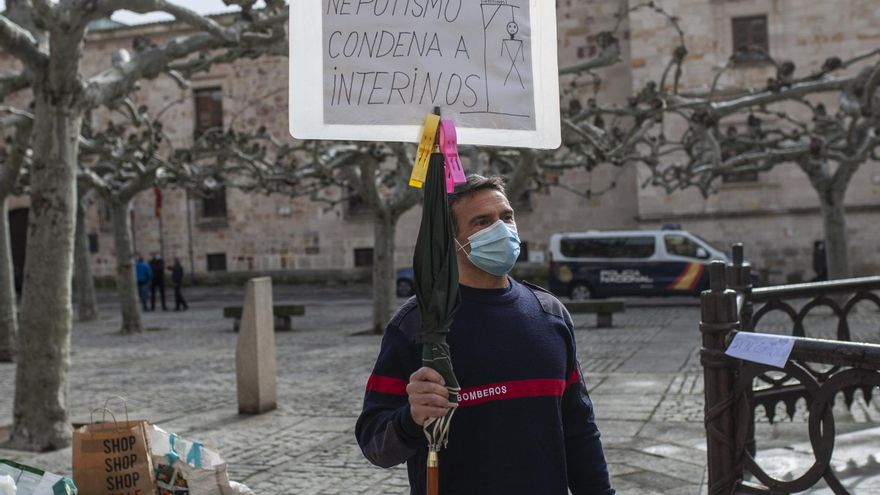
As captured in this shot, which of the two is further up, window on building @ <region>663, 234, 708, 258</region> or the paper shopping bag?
window on building @ <region>663, 234, 708, 258</region>

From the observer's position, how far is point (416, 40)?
2.64 m

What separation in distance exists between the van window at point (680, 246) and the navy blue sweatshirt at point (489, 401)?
74.1ft

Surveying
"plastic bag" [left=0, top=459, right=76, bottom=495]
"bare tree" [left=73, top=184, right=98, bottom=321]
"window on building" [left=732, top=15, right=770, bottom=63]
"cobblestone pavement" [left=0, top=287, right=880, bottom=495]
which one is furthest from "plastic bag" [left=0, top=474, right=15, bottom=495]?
"window on building" [left=732, top=15, right=770, bottom=63]

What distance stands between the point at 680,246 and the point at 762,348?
21.6 m

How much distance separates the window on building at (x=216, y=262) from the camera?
36906 millimetres

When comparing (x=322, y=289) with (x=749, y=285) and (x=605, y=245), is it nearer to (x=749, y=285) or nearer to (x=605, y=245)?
(x=605, y=245)

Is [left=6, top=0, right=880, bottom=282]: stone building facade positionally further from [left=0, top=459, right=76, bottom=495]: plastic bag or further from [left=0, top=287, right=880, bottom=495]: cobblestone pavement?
[left=0, top=459, right=76, bottom=495]: plastic bag

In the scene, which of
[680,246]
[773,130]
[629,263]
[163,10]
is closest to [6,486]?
[163,10]

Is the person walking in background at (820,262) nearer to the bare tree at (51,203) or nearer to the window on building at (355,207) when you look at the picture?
the window on building at (355,207)

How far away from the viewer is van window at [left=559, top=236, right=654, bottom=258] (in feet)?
80.8

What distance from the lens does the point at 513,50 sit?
275cm

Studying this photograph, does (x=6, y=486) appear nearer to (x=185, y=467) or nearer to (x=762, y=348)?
(x=185, y=467)

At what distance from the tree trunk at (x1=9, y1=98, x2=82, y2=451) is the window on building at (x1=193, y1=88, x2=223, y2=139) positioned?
100 feet

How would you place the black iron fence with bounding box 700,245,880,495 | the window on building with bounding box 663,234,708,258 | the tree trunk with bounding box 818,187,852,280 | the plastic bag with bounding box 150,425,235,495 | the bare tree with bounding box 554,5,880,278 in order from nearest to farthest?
the black iron fence with bounding box 700,245,880,495 → the plastic bag with bounding box 150,425,235,495 → the bare tree with bounding box 554,5,880,278 → the tree trunk with bounding box 818,187,852,280 → the window on building with bounding box 663,234,708,258
